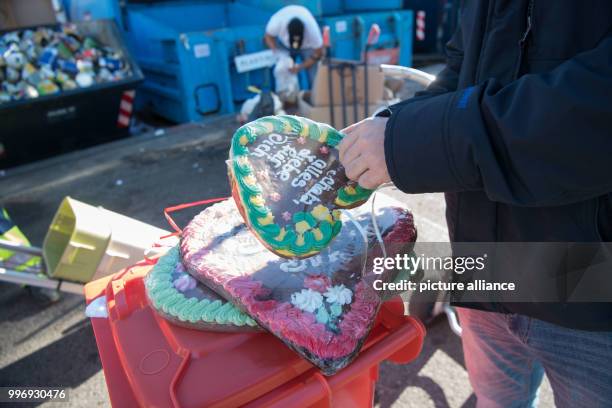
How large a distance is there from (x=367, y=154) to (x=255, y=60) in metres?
4.75

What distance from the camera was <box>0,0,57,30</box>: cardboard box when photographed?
18.3 feet

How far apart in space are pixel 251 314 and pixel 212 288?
134 millimetres

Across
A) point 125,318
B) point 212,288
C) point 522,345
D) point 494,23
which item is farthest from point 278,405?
point 494,23

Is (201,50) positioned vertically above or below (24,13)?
below

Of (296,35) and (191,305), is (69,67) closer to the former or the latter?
(296,35)

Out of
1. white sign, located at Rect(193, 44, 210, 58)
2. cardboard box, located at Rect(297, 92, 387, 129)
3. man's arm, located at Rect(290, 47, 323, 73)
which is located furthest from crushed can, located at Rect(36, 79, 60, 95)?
man's arm, located at Rect(290, 47, 323, 73)

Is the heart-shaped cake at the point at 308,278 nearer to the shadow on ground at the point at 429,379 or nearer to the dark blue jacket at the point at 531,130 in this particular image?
the dark blue jacket at the point at 531,130

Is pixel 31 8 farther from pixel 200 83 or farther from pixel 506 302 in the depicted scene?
pixel 506 302

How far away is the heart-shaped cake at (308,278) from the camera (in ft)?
2.48

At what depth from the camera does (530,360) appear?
1.04 m

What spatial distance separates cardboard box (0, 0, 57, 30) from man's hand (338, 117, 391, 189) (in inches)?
254

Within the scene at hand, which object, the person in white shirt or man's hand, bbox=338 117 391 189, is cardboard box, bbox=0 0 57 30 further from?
man's hand, bbox=338 117 391 189

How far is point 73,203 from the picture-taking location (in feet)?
4.99

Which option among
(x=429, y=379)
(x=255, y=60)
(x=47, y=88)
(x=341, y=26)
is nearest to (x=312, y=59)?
(x=255, y=60)
